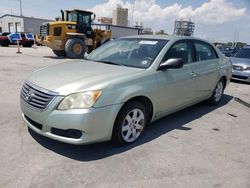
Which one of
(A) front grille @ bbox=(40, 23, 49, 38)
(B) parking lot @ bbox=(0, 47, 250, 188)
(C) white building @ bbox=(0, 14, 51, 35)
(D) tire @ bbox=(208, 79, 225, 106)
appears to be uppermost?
(C) white building @ bbox=(0, 14, 51, 35)

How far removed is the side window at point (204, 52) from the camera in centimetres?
495

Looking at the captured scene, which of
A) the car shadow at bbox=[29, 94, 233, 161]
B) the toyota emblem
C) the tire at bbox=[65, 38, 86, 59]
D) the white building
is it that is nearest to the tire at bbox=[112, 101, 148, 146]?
the car shadow at bbox=[29, 94, 233, 161]

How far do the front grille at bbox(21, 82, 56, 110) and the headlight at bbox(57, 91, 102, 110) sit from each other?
17cm

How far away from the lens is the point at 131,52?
4262 millimetres

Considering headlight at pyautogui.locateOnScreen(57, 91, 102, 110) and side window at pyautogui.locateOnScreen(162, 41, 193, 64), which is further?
side window at pyautogui.locateOnScreen(162, 41, 193, 64)

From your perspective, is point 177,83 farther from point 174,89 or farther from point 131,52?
point 131,52

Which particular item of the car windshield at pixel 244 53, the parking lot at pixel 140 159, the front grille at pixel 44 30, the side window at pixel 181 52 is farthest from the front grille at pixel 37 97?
the front grille at pixel 44 30

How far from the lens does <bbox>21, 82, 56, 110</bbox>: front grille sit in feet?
9.97

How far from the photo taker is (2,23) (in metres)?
57.0

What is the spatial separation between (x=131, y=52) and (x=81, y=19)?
1272 centimetres

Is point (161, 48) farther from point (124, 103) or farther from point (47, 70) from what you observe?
point (47, 70)

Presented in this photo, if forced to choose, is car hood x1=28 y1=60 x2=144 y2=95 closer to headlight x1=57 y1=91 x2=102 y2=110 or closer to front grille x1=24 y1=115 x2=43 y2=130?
headlight x1=57 y1=91 x2=102 y2=110

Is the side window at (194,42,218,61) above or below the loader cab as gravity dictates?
below

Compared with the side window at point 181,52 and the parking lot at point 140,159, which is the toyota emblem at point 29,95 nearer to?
the parking lot at point 140,159
